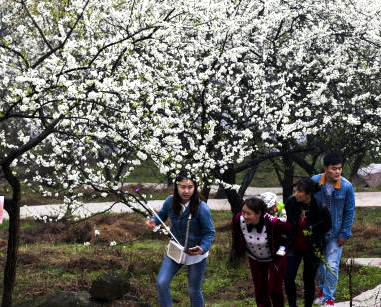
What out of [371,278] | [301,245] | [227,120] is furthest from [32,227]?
[301,245]

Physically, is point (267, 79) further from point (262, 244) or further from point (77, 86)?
point (262, 244)

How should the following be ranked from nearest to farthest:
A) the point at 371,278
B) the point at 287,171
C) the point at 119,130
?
the point at 119,130 → the point at 371,278 → the point at 287,171

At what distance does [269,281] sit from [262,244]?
Result: 454 mm

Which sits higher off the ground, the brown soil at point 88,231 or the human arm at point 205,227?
the human arm at point 205,227

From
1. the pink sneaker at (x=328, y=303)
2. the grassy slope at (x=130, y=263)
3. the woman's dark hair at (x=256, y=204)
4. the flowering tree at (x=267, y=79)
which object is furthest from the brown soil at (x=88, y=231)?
the woman's dark hair at (x=256, y=204)

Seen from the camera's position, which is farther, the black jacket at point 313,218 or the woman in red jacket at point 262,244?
the black jacket at point 313,218

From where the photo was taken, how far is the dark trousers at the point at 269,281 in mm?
6586

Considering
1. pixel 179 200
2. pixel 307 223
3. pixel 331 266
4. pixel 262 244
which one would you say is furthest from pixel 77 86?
pixel 331 266

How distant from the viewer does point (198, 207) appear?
6363 mm

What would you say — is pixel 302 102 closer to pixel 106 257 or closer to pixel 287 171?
pixel 287 171

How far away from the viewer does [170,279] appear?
6379 millimetres

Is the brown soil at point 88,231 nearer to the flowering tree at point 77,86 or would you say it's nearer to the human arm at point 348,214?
the flowering tree at point 77,86

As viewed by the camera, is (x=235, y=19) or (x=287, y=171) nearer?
(x=235, y=19)

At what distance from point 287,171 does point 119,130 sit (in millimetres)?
6834
